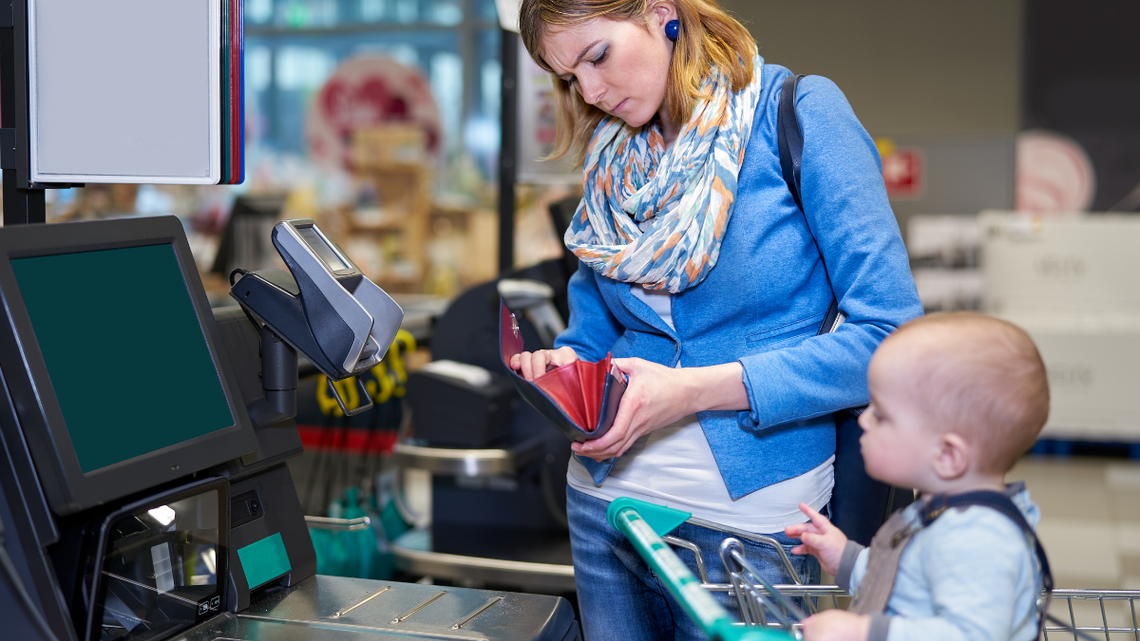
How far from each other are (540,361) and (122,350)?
535 mm

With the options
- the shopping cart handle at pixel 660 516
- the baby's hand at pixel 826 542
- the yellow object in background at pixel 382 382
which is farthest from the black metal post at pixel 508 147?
the baby's hand at pixel 826 542

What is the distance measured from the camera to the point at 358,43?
8016 millimetres

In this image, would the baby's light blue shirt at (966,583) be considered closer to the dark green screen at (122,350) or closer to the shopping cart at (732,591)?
the shopping cart at (732,591)

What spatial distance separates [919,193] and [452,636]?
610 centimetres

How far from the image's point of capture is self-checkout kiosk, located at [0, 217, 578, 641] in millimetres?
888

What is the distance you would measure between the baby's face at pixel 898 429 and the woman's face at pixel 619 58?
526mm

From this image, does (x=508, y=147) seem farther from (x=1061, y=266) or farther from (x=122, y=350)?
(x=1061, y=266)

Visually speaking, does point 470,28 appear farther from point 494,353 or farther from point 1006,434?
point 1006,434

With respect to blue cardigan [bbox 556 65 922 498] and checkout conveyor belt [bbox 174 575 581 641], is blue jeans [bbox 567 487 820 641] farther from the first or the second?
checkout conveyor belt [bbox 174 575 581 641]

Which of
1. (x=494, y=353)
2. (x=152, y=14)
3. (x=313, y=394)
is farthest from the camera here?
(x=313, y=394)

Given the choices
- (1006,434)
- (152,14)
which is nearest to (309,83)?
(152,14)

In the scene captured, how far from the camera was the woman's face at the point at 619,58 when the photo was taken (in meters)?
1.25

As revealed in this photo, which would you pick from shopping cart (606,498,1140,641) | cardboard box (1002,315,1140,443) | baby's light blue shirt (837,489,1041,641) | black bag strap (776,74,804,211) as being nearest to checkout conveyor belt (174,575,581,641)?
shopping cart (606,498,1140,641)

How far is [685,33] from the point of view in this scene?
127cm
